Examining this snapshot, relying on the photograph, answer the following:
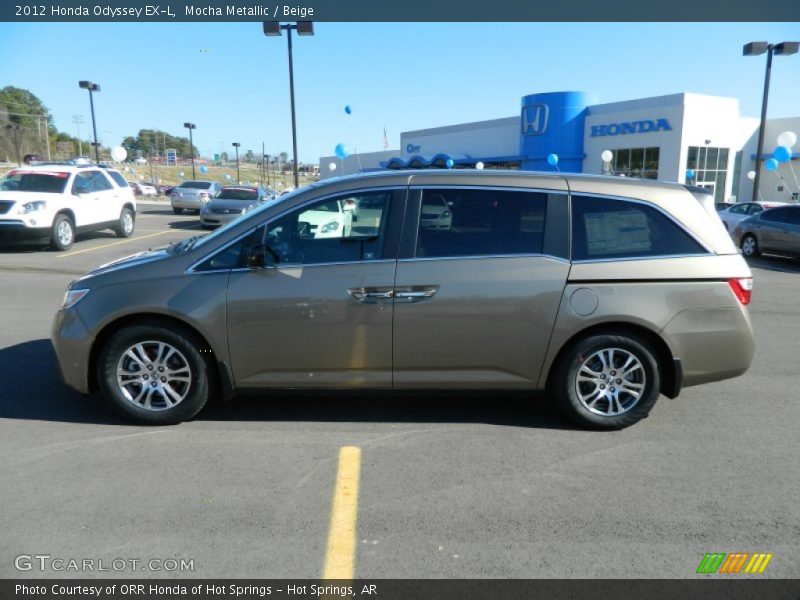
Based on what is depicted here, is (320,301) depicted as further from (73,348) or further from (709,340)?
(709,340)

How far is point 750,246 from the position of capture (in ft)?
49.0

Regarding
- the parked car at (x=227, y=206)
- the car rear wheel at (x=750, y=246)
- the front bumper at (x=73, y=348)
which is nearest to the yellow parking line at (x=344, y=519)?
the front bumper at (x=73, y=348)

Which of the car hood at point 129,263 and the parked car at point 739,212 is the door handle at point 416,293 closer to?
the car hood at point 129,263

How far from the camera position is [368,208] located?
13.3 ft

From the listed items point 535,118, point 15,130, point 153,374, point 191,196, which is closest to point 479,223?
point 153,374

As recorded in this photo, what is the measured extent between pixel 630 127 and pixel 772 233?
73.8 ft

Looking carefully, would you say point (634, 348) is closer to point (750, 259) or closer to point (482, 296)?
point (482, 296)

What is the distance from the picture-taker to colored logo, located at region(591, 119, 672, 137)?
3260 centimetres

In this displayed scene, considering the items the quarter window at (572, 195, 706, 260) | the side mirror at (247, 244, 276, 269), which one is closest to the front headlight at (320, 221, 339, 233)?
the side mirror at (247, 244, 276, 269)

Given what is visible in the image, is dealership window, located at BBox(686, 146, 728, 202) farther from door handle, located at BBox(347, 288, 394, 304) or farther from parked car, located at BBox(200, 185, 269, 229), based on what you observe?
door handle, located at BBox(347, 288, 394, 304)

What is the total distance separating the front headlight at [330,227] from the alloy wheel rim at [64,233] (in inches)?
441

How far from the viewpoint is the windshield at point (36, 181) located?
43.2 feet
